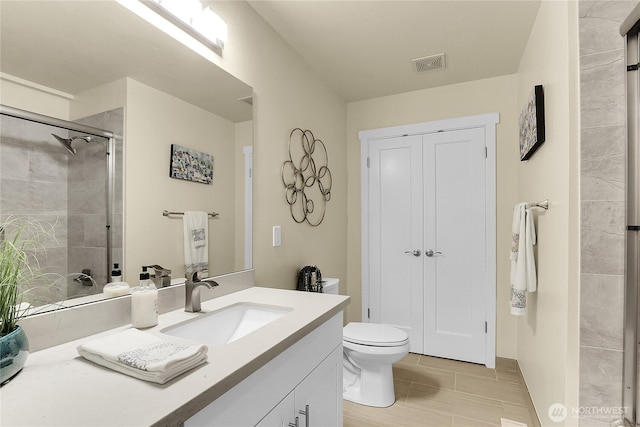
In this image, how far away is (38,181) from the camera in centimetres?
88

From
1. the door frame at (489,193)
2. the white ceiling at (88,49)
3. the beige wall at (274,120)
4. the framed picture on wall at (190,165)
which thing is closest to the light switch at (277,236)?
the beige wall at (274,120)

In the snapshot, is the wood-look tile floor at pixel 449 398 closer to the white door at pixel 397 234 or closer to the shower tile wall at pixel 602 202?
the white door at pixel 397 234

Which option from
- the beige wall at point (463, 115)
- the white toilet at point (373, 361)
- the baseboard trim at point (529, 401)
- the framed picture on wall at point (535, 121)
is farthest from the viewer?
the beige wall at point (463, 115)

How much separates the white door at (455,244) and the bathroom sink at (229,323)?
6.23 ft

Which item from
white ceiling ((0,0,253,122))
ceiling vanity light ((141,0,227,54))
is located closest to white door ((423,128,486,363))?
ceiling vanity light ((141,0,227,54))

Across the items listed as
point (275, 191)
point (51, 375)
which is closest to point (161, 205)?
point (51, 375)

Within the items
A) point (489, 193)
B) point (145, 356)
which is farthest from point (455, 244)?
point (145, 356)

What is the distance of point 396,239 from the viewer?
9.84 feet

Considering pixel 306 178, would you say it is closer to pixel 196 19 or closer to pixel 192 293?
pixel 196 19

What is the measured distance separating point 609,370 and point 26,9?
225 cm

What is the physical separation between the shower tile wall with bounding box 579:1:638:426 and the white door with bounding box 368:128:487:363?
1496mm

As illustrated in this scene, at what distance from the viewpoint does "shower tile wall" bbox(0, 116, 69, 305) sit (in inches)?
32.6

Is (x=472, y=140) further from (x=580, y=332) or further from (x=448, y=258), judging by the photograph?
(x=580, y=332)

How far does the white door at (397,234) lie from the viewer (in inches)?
114
